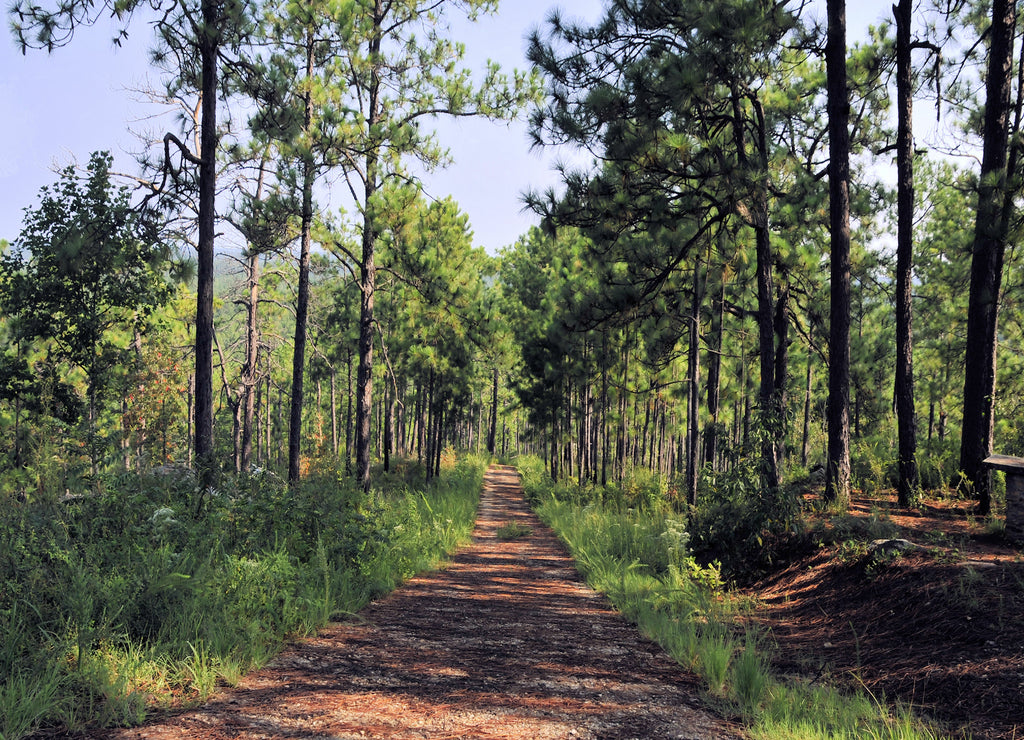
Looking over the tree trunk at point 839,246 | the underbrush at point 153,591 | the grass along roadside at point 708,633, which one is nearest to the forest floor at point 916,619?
the grass along roadside at point 708,633

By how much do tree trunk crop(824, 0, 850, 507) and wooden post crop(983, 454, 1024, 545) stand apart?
266cm

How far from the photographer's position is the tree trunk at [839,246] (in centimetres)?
903

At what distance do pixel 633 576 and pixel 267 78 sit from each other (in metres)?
9.65

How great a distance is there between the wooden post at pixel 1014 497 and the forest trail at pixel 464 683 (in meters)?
4.17

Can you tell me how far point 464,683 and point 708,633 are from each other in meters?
2.57

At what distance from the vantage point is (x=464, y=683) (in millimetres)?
4168

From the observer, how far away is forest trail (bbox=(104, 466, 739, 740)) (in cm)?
332

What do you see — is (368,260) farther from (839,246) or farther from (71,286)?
(839,246)

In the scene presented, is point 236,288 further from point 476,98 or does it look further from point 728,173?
point 728,173

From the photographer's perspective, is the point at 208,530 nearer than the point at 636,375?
Yes

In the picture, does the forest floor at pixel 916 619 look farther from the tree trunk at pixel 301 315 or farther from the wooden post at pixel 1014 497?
the tree trunk at pixel 301 315

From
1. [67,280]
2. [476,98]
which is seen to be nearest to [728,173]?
[476,98]

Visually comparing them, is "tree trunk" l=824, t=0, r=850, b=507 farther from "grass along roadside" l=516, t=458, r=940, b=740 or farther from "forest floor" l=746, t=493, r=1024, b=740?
"grass along roadside" l=516, t=458, r=940, b=740

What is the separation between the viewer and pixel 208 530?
5.97 m
